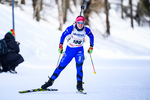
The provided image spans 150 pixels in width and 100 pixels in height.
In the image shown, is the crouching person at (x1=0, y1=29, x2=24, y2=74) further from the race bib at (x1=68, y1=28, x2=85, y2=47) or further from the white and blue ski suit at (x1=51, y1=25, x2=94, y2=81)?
the race bib at (x1=68, y1=28, x2=85, y2=47)

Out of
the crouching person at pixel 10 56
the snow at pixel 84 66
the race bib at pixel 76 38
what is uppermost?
the race bib at pixel 76 38

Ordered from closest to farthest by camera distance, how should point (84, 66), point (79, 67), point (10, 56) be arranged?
point (79, 67) < point (10, 56) < point (84, 66)

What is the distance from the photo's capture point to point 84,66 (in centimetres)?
1192

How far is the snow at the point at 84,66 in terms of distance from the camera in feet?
17.2

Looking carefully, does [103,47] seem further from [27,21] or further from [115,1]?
[115,1]

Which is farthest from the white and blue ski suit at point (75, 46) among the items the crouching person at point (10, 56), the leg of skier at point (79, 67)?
the crouching person at point (10, 56)

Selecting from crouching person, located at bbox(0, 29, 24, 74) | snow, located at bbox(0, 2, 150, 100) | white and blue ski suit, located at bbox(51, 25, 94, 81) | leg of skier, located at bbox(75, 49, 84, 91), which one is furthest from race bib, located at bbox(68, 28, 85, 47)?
crouching person, located at bbox(0, 29, 24, 74)

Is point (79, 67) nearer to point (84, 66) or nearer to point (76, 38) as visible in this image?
point (76, 38)

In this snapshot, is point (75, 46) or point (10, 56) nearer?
point (75, 46)

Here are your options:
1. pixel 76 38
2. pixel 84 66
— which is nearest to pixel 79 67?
pixel 76 38

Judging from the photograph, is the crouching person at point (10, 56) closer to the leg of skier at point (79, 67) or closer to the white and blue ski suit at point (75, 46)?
the white and blue ski suit at point (75, 46)

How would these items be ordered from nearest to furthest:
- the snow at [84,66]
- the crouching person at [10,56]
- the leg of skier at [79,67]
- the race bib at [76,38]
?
the snow at [84,66]
the leg of skier at [79,67]
the race bib at [76,38]
the crouching person at [10,56]

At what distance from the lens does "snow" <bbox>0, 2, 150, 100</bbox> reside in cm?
523

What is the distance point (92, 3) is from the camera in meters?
24.0
